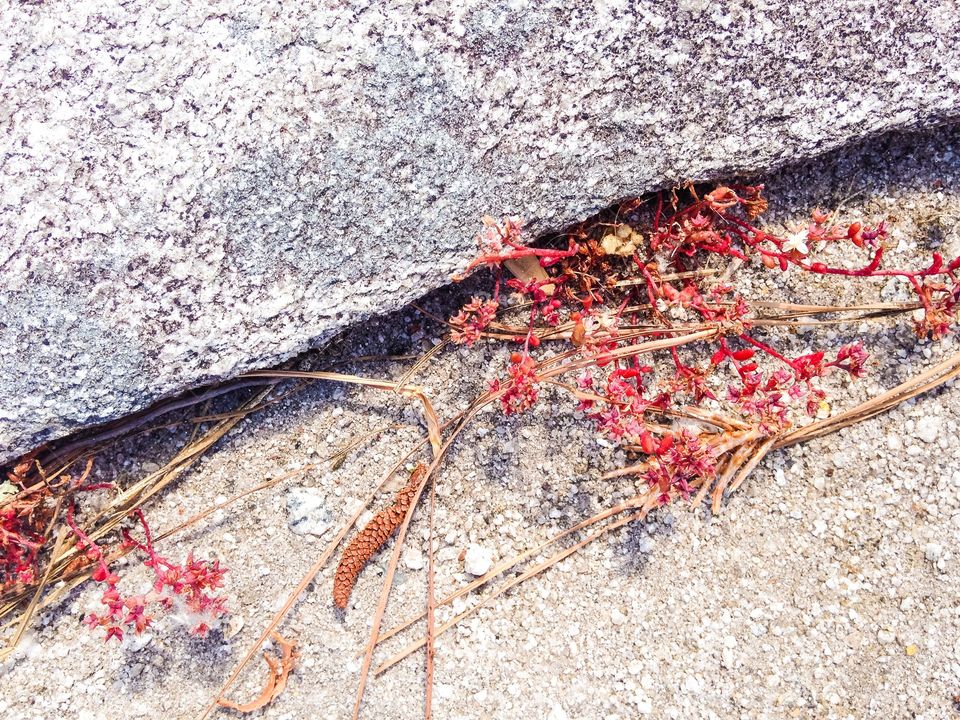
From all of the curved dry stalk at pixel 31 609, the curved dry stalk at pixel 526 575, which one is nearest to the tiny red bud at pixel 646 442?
the curved dry stalk at pixel 526 575

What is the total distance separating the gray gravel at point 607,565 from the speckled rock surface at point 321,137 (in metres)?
0.34

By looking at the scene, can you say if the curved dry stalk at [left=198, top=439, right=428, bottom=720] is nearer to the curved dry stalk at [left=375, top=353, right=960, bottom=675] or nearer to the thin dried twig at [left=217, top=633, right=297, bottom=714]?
the thin dried twig at [left=217, top=633, right=297, bottom=714]

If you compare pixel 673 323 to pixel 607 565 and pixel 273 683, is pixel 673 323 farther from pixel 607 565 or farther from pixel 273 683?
pixel 273 683

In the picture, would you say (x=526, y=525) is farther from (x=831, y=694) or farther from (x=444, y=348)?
(x=831, y=694)

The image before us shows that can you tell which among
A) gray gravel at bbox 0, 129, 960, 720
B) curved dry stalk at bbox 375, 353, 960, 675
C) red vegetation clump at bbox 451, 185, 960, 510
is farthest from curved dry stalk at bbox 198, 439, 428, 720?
red vegetation clump at bbox 451, 185, 960, 510

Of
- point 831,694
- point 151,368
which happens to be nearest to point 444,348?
point 151,368

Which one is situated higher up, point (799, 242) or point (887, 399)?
point (799, 242)

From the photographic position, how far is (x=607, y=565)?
265cm

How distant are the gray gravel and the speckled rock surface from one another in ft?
1.10

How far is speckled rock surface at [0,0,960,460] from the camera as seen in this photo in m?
2.27

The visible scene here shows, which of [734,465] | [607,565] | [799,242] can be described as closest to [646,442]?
[734,465]

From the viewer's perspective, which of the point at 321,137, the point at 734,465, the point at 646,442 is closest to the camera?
the point at 321,137

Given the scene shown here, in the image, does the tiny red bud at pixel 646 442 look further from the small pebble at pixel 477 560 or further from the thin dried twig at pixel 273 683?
the thin dried twig at pixel 273 683

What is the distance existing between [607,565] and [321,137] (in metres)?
1.75
